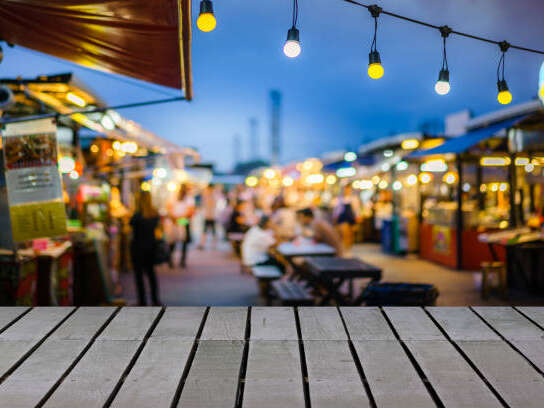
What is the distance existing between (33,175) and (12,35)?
1.31 metres

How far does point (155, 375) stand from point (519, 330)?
5.80 ft

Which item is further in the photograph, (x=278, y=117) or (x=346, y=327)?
(x=278, y=117)

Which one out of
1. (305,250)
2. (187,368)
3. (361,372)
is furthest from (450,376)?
(305,250)

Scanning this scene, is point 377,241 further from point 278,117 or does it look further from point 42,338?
point 278,117

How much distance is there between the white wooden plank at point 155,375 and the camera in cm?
150

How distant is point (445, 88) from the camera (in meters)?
4.25

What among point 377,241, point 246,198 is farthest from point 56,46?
point 377,241

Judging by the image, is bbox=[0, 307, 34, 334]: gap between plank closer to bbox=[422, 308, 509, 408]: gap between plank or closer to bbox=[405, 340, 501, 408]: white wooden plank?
bbox=[405, 340, 501, 408]: white wooden plank

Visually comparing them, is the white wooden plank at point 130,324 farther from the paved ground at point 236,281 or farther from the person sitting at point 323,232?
the person sitting at point 323,232

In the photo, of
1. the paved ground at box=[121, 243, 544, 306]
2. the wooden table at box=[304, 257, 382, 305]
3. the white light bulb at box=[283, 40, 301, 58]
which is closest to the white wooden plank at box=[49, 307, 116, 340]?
the white light bulb at box=[283, 40, 301, 58]

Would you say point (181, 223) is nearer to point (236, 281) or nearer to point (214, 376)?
point (236, 281)

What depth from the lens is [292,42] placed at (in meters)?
3.51

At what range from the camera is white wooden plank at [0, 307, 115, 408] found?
1555 millimetres

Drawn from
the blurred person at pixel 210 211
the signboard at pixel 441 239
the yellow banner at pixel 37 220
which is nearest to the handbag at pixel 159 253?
the yellow banner at pixel 37 220
